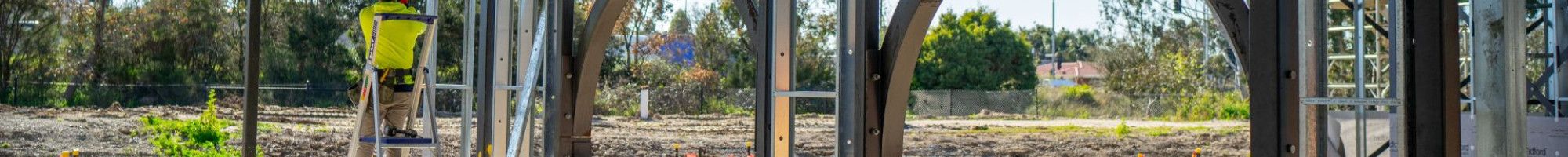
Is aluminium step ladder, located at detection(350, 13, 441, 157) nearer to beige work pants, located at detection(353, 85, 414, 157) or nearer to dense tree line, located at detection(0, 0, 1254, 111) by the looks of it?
beige work pants, located at detection(353, 85, 414, 157)

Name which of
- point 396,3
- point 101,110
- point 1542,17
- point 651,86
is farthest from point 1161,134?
point 396,3

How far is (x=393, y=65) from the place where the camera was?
20.5 ft

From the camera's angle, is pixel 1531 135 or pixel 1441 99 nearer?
pixel 1441 99

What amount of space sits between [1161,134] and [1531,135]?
1491 cm

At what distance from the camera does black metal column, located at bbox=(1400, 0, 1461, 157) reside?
491 centimetres

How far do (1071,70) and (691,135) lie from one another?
29.0ft

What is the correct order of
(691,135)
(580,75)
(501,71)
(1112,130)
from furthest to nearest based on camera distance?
(1112,130), (691,135), (580,75), (501,71)

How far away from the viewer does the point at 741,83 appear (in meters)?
24.5

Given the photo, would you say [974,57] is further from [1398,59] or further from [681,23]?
[1398,59]

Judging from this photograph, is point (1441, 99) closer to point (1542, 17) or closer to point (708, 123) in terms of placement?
point (1542, 17)

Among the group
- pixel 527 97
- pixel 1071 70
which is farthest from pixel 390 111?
pixel 1071 70

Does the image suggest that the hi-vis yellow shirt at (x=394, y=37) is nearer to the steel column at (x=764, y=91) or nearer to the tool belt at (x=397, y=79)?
the tool belt at (x=397, y=79)

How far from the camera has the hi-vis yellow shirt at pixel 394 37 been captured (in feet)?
19.9

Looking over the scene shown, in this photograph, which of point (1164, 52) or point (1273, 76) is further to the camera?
point (1164, 52)
